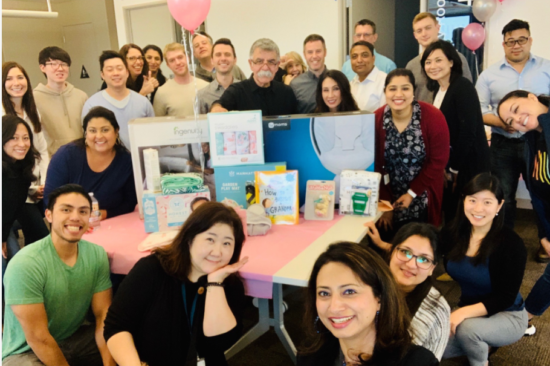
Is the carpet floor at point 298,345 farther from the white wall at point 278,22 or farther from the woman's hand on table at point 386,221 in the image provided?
the white wall at point 278,22

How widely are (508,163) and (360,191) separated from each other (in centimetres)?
172

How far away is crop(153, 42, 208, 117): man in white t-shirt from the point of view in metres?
3.52

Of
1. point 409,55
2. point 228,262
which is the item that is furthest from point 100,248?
point 409,55

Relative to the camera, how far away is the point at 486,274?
189cm

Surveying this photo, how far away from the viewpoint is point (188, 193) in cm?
205

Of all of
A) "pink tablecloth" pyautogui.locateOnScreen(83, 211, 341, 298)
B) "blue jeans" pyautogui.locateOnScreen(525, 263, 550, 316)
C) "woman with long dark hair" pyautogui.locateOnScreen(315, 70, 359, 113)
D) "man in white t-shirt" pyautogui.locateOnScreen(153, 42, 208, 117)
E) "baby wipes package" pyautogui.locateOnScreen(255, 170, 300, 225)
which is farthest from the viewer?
"man in white t-shirt" pyautogui.locateOnScreen(153, 42, 208, 117)

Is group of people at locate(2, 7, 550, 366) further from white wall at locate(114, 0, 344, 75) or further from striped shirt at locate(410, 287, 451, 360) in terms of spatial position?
white wall at locate(114, 0, 344, 75)

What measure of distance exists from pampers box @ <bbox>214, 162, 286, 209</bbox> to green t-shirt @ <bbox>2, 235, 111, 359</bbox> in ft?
2.12

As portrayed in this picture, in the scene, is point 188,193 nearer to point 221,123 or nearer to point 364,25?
point 221,123

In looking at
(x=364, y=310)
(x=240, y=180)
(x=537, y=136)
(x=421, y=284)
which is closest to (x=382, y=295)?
(x=364, y=310)

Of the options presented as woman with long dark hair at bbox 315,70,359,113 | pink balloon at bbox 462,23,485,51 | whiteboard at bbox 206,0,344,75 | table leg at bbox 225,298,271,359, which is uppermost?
whiteboard at bbox 206,0,344,75

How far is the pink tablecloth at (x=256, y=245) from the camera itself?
164 centimetres

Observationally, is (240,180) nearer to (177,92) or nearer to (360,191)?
(360,191)

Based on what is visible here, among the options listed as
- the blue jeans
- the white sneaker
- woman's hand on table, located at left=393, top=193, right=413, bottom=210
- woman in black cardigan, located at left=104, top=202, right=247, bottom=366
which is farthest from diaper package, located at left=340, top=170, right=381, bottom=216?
the white sneaker
